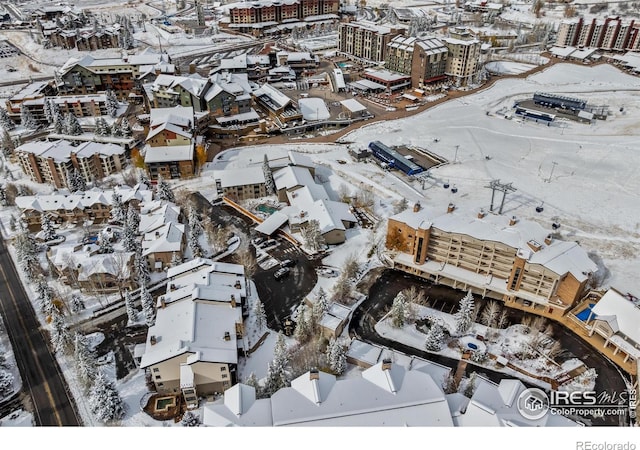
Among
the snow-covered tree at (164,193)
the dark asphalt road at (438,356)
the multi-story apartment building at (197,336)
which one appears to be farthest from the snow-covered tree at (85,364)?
the snow-covered tree at (164,193)

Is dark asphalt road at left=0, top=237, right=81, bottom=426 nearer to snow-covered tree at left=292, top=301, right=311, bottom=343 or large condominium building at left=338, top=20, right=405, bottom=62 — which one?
snow-covered tree at left=292, top=301, right=311, bottom=343

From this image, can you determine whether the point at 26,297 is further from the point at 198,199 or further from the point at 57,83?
the point at 57,83

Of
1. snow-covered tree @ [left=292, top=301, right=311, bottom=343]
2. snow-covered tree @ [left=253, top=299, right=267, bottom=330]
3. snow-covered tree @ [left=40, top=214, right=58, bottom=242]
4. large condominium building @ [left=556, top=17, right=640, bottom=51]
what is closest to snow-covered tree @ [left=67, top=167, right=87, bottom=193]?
Answer: snow-covered tree @ [left=40, top=214, right=58, bottom=242]

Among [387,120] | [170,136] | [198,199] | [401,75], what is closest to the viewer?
[198,199]

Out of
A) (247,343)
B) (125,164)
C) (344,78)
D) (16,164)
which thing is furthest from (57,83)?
(247,343)

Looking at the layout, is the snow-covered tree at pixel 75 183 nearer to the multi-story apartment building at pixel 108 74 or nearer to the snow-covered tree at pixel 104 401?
the snow-covered tree at pixel 104 401

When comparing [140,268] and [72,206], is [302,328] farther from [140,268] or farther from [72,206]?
[72,206]
